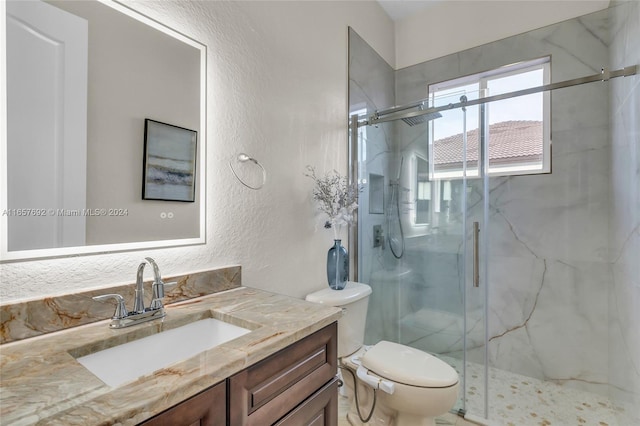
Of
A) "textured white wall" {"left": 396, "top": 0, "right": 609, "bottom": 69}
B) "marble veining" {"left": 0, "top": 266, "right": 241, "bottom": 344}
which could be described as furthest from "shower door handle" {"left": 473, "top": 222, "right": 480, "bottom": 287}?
"marble veining" {"left": 0, "top": 266, "right": 241, "bottom": 344}

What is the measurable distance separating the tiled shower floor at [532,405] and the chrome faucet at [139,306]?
4.38 ft

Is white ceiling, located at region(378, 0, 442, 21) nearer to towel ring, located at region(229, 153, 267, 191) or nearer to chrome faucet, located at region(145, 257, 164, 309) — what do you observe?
towel ring, located at region(229, 153, 267, 191)

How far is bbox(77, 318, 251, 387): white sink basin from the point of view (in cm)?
79

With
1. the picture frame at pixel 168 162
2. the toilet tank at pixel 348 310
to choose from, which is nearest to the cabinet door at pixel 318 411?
the toilet tank at pixel 348 310

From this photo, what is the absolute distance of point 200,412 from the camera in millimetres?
634

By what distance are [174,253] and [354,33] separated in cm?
195

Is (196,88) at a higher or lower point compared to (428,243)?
higher

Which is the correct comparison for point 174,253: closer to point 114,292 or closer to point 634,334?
point 114,292

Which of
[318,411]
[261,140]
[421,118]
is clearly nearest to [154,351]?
[318,411]

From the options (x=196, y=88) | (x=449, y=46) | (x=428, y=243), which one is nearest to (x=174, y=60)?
(x=196, y=88)

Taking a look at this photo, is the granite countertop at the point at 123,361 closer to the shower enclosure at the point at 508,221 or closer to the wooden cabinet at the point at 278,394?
the wooden cabinet at the point at 278,394

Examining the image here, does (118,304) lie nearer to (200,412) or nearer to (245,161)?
(200,412)

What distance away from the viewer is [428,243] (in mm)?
2314

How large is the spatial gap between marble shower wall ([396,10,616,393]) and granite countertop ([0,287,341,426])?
1.66 metres
